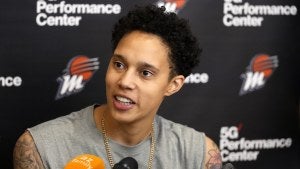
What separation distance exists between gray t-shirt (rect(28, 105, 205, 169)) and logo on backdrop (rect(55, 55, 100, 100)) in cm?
28

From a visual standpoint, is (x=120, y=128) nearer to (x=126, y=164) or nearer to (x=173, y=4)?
(x=126, y=164)

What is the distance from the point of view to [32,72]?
6.20 feet

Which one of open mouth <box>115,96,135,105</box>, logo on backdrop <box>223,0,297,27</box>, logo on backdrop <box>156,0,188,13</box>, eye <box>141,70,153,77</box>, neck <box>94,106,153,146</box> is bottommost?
neck <box>94,106,153,146</box>

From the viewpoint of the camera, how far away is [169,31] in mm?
1597

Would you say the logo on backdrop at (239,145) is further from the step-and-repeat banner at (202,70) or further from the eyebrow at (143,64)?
the eyebrow at (143,64)

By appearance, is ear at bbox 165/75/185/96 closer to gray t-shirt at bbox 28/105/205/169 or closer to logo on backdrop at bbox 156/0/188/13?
gray t-shirt at bbox 28/105/205/169

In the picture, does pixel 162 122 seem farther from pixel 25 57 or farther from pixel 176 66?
pixel 25 57

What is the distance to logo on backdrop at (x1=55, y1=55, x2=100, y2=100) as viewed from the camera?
6.37 ft

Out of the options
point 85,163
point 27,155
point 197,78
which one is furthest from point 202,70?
point 85,163

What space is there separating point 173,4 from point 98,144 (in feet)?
2.32

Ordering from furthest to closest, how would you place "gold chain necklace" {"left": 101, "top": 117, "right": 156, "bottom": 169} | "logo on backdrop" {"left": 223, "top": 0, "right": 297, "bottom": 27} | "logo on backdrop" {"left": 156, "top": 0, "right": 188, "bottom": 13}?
"logo on backdrop" {"left": 223, "top": 0, "right": 297, "bottom": 27} < "logo on backdrop" {"left": 156, "top": 0, "right": 188, "bottom": 13} < "gold chain necklace" {"left": 101, "top": 117, "right": 156, "bottom": 169}

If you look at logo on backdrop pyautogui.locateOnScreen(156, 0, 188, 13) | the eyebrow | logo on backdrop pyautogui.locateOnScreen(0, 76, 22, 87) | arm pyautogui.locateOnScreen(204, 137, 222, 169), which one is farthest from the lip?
logo on backdrop pyautogui.locateOnScreen(156, 0, 188, 13)

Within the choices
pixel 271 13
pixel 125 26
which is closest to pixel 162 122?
A: pixel 125 26

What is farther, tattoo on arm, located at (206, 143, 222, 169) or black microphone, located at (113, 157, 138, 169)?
tattoo on arm, located at (206, 143, 222, 169)
